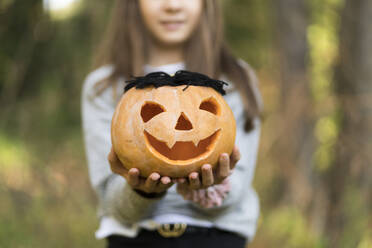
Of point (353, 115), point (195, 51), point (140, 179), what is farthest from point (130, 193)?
point (353, 115)

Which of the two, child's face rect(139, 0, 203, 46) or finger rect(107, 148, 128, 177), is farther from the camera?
child's face rect(139, 0, 203, 46)

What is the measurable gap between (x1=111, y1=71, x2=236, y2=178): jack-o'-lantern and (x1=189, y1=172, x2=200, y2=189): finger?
3 cm

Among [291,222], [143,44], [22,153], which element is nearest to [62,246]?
[22,153]

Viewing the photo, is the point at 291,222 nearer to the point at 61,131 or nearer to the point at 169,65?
the point at 169,65

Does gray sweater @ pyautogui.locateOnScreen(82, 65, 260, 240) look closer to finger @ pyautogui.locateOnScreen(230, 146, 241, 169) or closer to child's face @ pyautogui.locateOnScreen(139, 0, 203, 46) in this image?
child's face @ pyautogui.locateOnScreen(139, 0, 203, 46)

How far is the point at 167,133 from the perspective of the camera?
155 centimetres

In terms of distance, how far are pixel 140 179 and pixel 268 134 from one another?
2.98 m

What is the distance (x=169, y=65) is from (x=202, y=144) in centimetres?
74

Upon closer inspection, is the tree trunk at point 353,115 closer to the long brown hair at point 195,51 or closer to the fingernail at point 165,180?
the long brown hair at point 195,51

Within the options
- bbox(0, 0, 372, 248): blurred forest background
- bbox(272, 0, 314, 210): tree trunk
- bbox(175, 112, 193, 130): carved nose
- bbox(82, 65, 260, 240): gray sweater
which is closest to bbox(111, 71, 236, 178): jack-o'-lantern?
bbox(175, 112, 193, 130): carved nose

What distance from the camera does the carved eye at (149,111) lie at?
65.9 inches

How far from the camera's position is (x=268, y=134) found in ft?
14.7

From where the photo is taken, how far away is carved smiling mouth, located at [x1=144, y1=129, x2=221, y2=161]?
163cm

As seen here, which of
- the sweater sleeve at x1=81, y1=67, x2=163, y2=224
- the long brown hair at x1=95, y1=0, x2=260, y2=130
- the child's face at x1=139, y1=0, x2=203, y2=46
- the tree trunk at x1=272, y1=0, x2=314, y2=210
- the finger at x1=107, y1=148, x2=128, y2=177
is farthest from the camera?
the tree trunk at x1=272, y1=0, x2=314, y2=210
